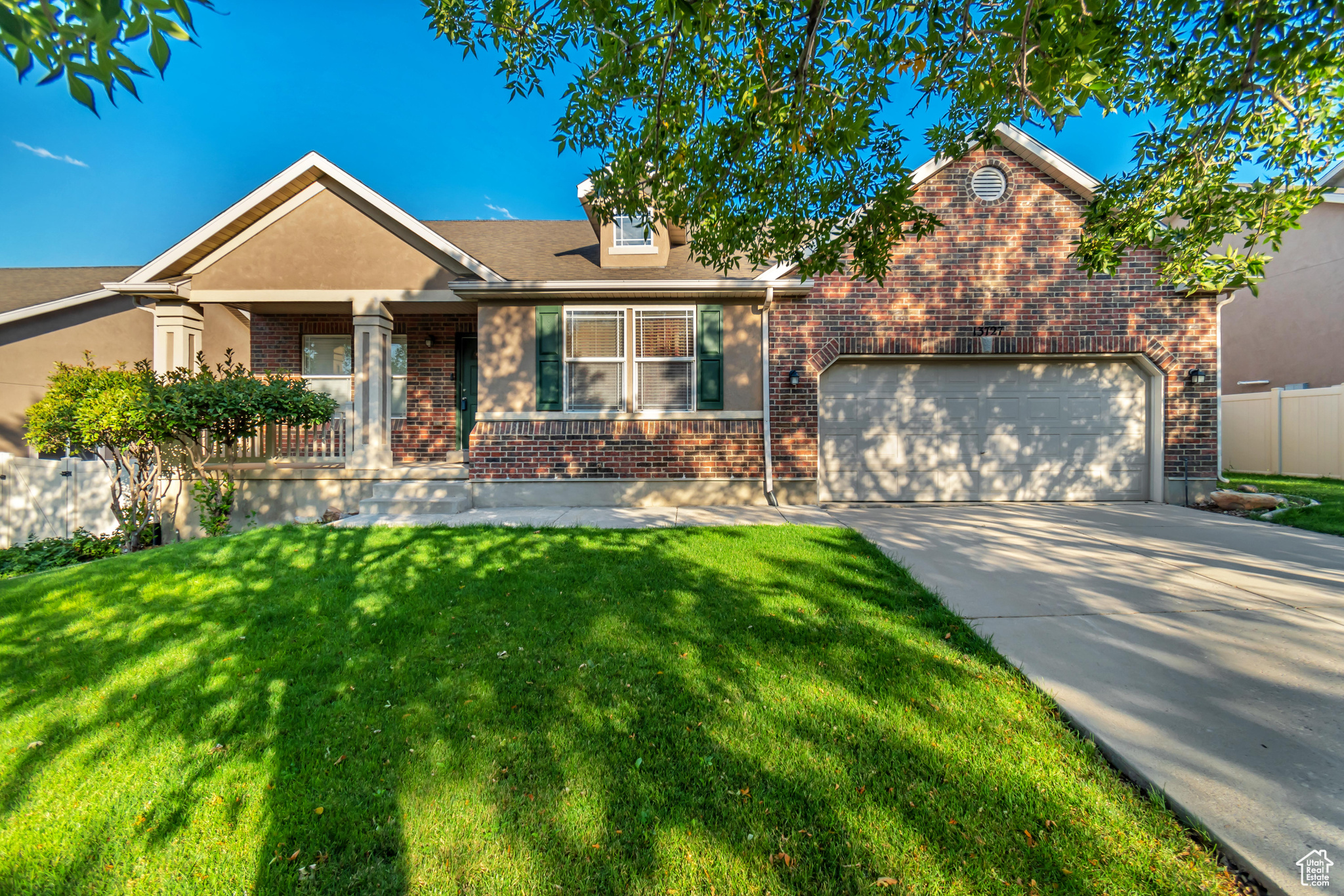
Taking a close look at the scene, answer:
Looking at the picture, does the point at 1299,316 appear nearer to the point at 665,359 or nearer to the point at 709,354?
the point at 709,354

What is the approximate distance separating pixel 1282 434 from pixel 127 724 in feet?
57.5

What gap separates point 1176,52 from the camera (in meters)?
3.72

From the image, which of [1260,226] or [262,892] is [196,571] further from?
[1260,226]

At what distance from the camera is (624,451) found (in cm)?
820

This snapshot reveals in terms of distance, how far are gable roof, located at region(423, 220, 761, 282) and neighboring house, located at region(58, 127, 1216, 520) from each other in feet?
0.96

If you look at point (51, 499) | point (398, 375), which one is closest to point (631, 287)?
point (398, 375)

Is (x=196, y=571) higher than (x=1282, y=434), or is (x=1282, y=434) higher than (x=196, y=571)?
(x=1282, y=434)

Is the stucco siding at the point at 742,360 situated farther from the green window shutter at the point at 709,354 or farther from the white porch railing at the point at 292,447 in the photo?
the white porch railing at the point at 292,447

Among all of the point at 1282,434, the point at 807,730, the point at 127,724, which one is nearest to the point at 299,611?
the point at 127,724

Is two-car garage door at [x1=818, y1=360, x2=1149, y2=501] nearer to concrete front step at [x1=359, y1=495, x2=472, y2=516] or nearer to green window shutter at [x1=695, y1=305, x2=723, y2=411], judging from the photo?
green window shutter at [x1=695, y1=305, x2=723, y2=411]

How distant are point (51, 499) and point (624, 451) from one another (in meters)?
8.53

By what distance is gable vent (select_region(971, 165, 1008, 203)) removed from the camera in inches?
320

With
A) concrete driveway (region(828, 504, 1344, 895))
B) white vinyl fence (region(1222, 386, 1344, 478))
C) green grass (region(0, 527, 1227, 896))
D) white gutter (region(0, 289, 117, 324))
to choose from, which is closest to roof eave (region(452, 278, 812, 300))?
concrete driveway (region(828, 504, 1344, 895))

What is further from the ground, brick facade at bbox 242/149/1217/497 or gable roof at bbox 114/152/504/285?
gable roof at bbox 114/152/504/285
